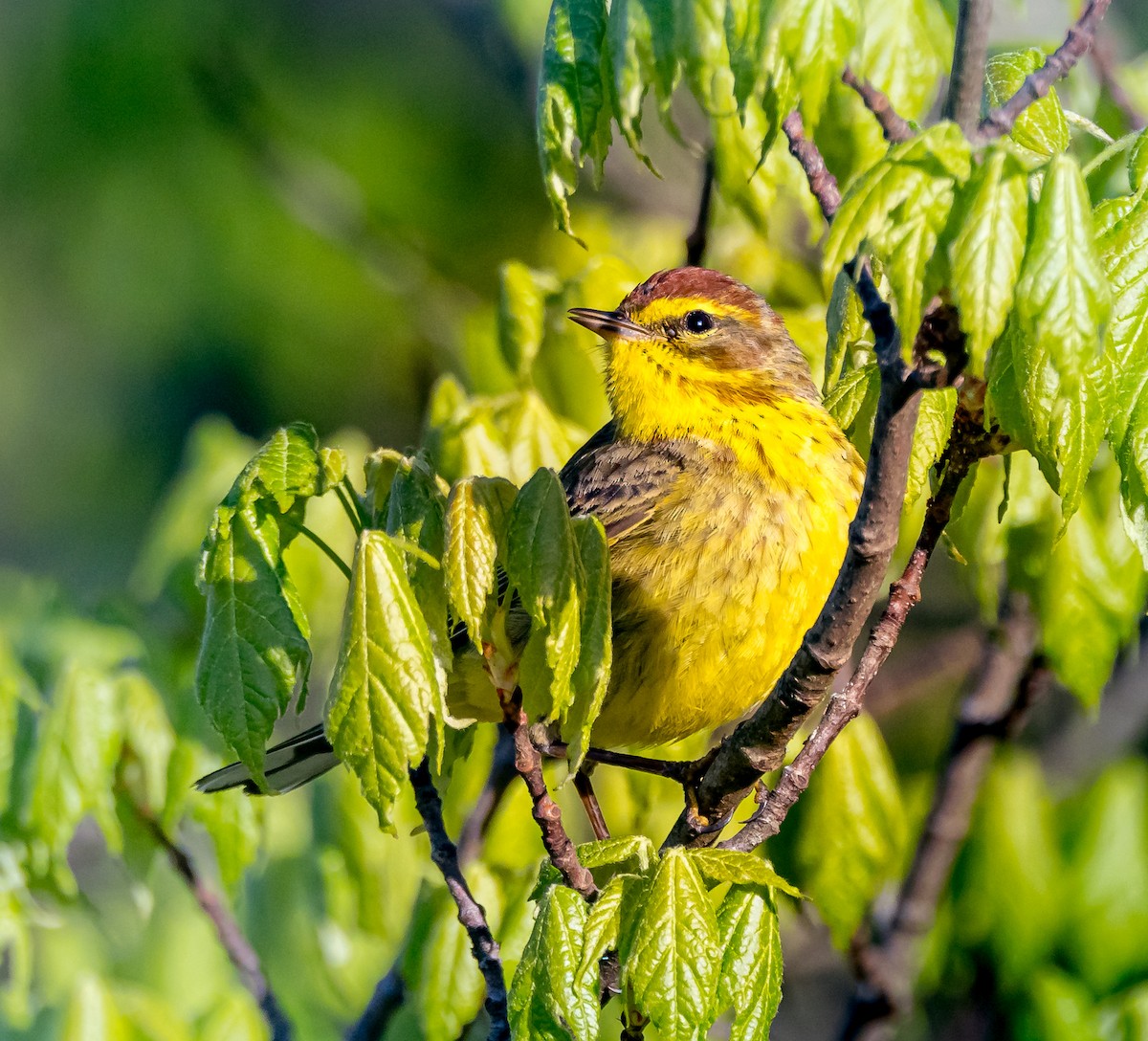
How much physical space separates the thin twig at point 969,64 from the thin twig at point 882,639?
0.61m

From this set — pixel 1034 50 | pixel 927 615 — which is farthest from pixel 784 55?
pixel 927 615

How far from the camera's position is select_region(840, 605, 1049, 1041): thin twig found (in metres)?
5.28

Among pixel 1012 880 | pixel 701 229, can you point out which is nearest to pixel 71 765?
pixel 701 229

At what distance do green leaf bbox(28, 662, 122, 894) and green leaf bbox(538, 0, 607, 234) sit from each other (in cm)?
216

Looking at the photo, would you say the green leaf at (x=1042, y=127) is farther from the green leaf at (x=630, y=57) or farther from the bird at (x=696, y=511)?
the bird at (x=696, y=511)

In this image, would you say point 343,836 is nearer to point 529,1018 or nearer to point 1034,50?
point 529,1018

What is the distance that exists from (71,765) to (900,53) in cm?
265

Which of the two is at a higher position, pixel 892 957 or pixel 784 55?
pixel 784 55

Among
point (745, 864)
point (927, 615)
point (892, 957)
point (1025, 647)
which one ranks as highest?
point (745, 864)

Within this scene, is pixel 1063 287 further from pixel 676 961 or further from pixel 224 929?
pixel 224 929

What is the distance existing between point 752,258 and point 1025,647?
1726 mm

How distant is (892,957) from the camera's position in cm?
539

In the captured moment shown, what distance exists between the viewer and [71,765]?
3816 mm

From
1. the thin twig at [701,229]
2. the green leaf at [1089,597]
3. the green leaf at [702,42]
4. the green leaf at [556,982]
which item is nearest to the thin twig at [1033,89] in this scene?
the green leaf at [702,42]
